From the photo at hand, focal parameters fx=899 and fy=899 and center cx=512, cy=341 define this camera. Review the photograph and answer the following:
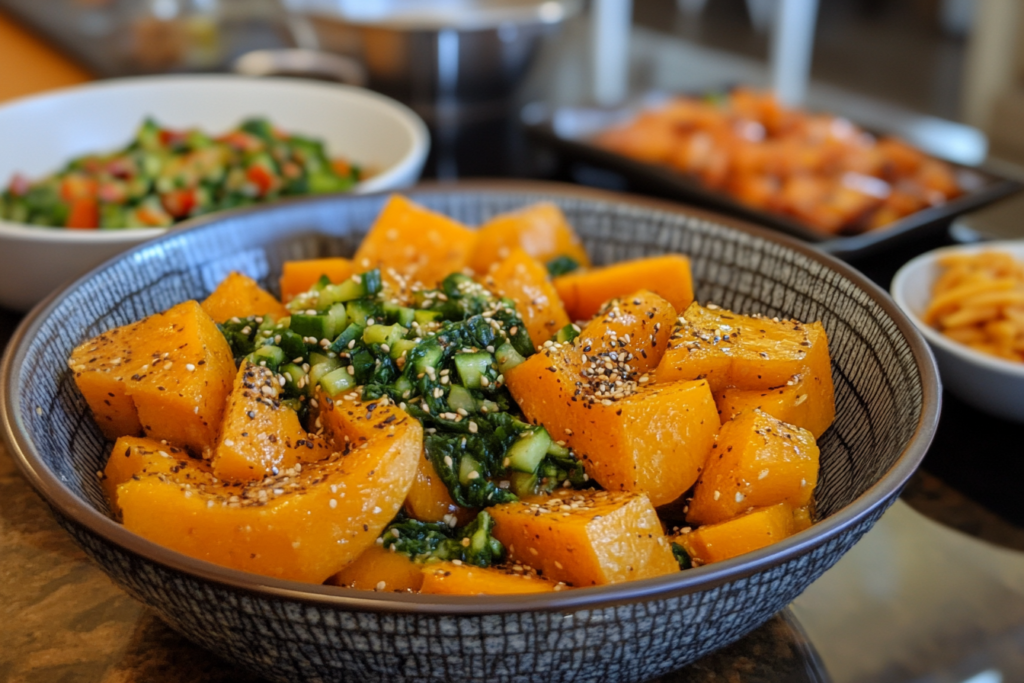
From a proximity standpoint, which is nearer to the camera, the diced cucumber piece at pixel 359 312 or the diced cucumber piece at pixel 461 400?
the diced cucumber piece at pixel 461 400

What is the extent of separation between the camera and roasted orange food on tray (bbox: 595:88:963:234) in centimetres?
250

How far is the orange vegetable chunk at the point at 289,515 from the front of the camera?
93 centimetres

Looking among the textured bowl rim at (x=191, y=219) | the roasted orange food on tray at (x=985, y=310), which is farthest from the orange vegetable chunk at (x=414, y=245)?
the roasted orange food on tray at (x=985, y=310)

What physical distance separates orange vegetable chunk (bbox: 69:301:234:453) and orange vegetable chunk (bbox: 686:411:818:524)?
643 millimetres

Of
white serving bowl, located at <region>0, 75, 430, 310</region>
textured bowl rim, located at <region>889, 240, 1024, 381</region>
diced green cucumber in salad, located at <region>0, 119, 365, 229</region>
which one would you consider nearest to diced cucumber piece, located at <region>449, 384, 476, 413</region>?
textured bowl rim, located at <region>889, 240, 1024, 381</region>

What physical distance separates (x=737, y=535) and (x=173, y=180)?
1.64m

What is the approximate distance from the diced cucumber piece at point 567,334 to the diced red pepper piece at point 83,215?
1.21 meters

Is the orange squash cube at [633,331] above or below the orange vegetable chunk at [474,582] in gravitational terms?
above

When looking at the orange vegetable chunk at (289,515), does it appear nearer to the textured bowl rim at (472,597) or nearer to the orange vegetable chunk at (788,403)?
the textured bowl rim at (472,597)

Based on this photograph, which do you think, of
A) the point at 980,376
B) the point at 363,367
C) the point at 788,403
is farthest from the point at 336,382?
the point at 980,376

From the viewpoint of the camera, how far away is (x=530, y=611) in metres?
0.79

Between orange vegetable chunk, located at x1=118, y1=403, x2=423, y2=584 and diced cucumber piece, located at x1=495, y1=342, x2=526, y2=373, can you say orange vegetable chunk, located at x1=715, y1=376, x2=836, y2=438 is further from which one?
orange vegetable chunk, located at x1=118, y1=403, x2=423, y2=584

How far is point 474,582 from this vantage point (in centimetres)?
94

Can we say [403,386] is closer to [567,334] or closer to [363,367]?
[363,367]
